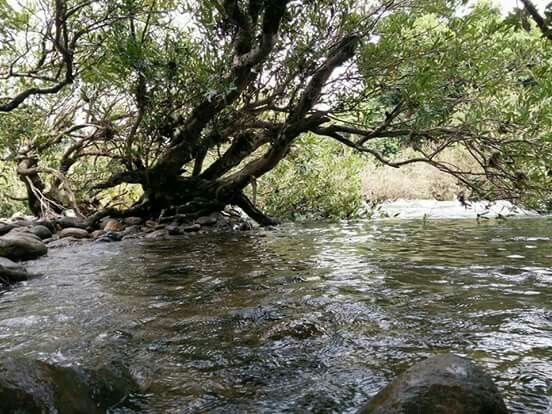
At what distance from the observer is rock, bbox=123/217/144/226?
11.3 m

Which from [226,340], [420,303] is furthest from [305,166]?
[226,340]

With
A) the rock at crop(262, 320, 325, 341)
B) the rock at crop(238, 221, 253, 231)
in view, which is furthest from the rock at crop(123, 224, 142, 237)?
the rock at crop(262, 320, 325, 341)

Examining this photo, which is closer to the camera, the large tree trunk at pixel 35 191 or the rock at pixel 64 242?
the rock at pixel 64 242

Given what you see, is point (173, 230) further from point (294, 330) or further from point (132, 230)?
point (294, 330)

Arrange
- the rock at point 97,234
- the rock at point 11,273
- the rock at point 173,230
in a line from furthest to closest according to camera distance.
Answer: the rock at point 173,230, the rock at point 97,234, the rock at point 11,273

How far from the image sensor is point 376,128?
29.0 feet

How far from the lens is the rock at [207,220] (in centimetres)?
1137

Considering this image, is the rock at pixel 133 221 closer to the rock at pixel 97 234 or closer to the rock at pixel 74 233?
the rock at pixel 97 234

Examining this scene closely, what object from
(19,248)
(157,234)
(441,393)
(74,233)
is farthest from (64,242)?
(441,393)

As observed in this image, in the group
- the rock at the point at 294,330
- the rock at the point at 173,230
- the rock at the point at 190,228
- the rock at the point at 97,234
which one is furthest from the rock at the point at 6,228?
the rock at the point at 294,330

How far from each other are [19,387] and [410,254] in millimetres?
5904

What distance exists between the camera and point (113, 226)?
10734 mm

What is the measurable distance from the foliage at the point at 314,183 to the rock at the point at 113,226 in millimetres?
3706

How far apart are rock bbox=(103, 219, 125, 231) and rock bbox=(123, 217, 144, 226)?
10.2 inches
